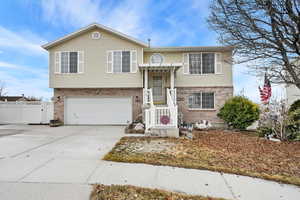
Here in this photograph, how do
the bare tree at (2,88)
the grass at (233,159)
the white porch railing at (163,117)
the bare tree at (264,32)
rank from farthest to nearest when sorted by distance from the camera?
the bare tree at (2,88) → the white porch railing at (163,117) → the bare tree at (264,32) → the grass at (233,159)

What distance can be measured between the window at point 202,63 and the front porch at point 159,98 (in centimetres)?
166

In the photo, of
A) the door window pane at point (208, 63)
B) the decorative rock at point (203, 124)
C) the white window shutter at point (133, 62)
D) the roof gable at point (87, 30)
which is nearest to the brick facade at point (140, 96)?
the decorative rock at point (203, 124)

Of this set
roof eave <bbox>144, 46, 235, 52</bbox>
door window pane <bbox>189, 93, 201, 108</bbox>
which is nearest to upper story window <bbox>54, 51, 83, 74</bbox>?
roof eave <bbox>144, 46, 235, 52</bbox>

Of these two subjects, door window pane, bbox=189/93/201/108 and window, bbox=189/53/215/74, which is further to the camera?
door window pane, bbox=189/93/201/108

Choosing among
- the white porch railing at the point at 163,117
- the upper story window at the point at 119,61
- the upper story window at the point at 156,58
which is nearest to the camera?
the white porch railing at the point at 163,117

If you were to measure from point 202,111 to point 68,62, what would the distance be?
9.99 meters

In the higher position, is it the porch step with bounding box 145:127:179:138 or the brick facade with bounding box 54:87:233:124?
the brick facade with bounding box 54:87:233:124

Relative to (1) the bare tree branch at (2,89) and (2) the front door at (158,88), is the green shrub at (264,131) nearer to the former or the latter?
(2) the front door at (158,88)

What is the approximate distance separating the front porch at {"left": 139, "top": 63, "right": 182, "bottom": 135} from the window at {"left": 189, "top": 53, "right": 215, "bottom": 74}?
5.45ft

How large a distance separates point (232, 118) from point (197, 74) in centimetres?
376

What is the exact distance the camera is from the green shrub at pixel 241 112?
10.8 meters

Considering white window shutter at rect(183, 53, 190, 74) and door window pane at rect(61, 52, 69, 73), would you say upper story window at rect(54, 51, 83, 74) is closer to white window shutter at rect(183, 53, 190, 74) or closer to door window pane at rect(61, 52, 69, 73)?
door window pane at rect(61, 52, 69, 73)

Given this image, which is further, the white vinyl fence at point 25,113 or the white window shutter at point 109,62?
the white vinyl fence at point 25,113

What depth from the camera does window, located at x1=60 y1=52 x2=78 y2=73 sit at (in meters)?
12.2
